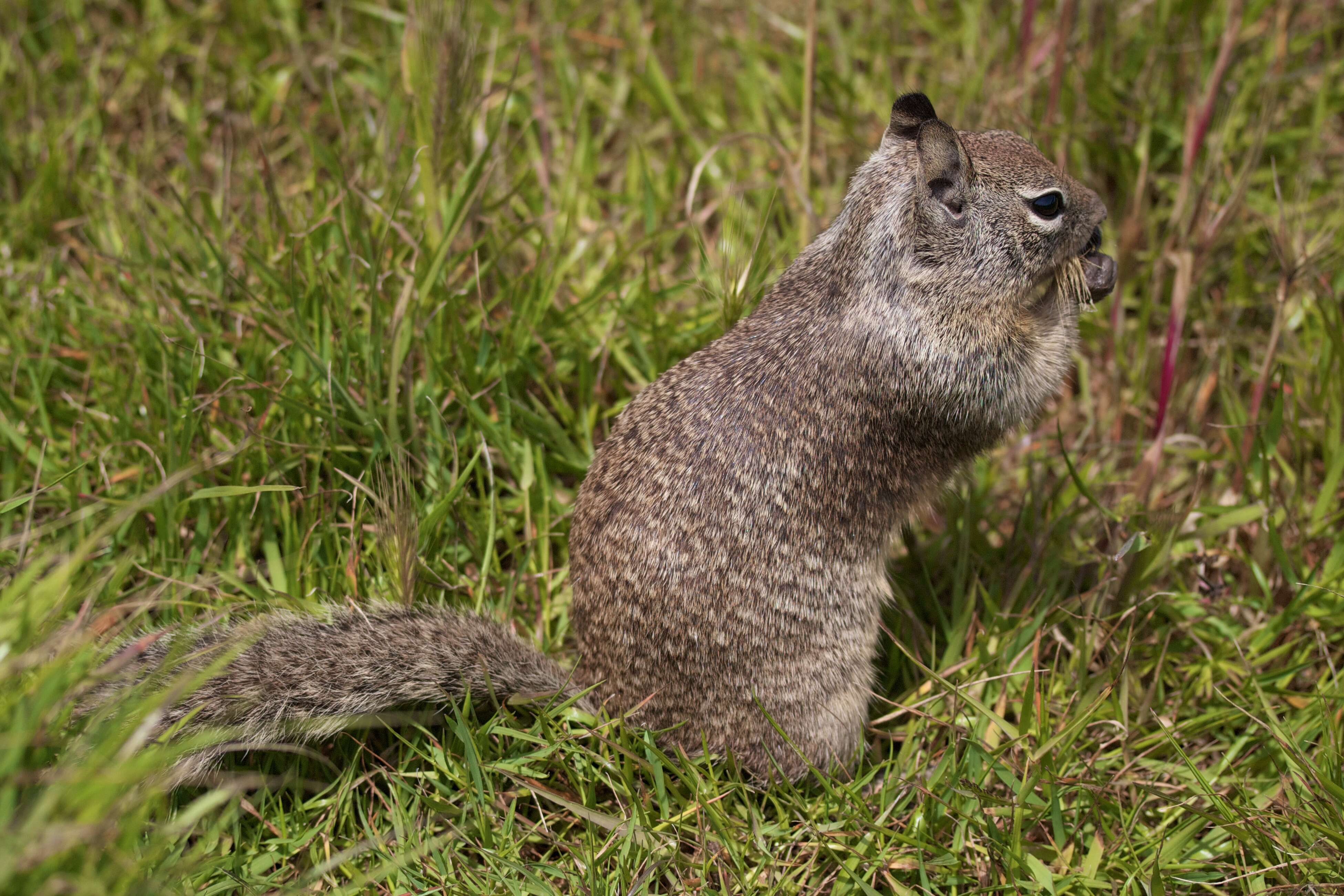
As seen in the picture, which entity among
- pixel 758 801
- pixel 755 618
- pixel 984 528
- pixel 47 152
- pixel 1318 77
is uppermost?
pixel 1318 77

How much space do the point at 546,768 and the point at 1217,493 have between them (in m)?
2.80

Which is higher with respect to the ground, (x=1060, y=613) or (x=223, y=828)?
(x=1060, y=613)

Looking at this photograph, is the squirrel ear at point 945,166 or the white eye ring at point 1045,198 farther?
the white eye ring at point 1045,198

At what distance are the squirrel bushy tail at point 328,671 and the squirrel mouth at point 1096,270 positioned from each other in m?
2.08

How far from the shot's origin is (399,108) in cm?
446

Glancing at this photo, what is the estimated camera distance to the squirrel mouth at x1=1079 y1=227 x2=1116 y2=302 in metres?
3.23

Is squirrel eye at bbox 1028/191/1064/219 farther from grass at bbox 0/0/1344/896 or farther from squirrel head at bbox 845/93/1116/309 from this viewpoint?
grass at bbox 0/0/1344/896

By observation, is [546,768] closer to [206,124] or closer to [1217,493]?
[1217,493]

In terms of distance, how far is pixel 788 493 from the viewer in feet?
9.43

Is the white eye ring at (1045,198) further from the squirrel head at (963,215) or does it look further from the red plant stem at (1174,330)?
the red plant stem at (1174,330)

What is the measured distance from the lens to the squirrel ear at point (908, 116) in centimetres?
306

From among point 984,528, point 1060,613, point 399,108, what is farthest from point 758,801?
point 399,108

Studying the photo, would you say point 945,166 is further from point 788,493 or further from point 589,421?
point 589,421

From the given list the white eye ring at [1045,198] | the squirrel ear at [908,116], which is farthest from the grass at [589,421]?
the white eye ring at [1045,198]
